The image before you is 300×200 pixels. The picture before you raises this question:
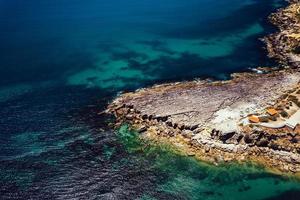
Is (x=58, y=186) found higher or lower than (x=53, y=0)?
lower

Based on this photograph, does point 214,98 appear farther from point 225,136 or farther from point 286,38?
point 286,38

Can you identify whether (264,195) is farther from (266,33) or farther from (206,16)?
(206,16)

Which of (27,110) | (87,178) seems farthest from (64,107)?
(87,178)

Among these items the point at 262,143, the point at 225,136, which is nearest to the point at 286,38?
the point at 262,143

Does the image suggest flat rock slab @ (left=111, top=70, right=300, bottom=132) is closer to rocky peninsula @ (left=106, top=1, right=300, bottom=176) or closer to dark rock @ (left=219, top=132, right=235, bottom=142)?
rocky peninsula @ (left=106, top=1, right=300, bottom=176)

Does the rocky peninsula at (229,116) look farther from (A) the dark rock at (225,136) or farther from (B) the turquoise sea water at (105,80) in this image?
(B) the turquoise sea water at (105,80)

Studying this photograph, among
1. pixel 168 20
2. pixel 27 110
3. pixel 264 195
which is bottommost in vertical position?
pixel 264 195
